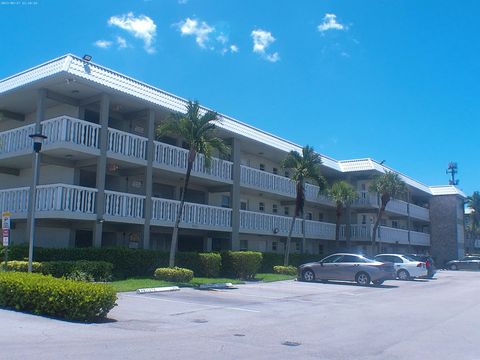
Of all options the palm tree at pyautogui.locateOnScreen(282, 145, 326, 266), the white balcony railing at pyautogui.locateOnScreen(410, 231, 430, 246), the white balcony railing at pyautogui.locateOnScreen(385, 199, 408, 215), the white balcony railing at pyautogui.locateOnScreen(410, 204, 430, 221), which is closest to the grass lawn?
the palm tree at pyautogui.locateOnScreen(282, 145, 326, 266)

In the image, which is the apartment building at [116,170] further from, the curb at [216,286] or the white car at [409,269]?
the white car at [409,269]

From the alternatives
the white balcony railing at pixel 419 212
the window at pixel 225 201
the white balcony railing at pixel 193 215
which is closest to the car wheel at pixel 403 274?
the window at pixel 225 201

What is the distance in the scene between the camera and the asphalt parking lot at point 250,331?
28.3 feet

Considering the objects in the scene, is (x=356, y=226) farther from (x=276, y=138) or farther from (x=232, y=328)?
(x=232, y=328)

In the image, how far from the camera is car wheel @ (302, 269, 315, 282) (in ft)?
90.0

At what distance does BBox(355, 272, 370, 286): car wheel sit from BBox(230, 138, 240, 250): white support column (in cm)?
685

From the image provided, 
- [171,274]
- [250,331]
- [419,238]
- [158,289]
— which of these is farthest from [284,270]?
[419,238]

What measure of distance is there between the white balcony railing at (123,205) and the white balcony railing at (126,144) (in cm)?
177

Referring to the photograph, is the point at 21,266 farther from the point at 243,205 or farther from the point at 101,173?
the point at 243,205

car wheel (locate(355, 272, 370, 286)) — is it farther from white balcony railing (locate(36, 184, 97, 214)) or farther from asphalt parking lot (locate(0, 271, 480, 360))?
white balcony railing (locate(36, 184, 97, 214))

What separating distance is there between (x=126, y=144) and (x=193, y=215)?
17.8ft

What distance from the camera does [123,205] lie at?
2208 cm

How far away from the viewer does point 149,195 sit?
2327 centimetres

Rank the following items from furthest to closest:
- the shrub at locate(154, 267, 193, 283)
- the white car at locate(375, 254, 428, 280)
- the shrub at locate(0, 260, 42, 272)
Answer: the white car at locate(375, 254, 428, 280) < the shrub at locate(154, 267, 193, 283) < the shrub at locate(0, 260, 42, 272)
